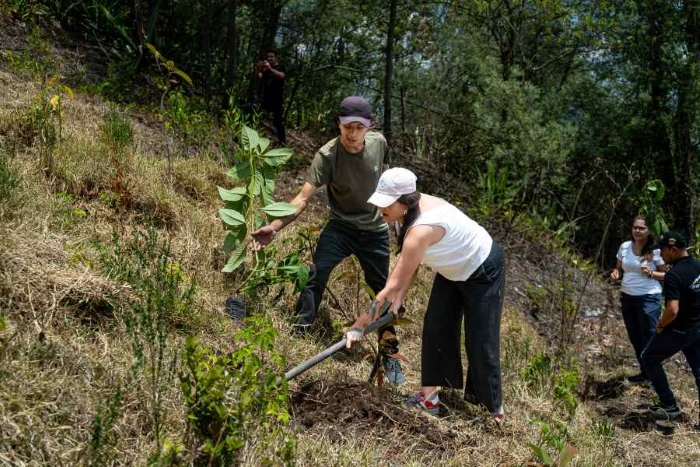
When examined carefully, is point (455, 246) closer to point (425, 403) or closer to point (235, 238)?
Answer: point (425, 403)

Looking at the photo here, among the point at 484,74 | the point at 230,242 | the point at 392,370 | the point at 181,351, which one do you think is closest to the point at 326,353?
the point at 181,351

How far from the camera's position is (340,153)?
454cm

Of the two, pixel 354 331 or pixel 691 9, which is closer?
pixel 354 331

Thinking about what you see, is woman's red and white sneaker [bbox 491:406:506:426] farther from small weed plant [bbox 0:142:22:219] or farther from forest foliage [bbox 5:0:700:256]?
forest foliage [bbox 5:0:700:256]

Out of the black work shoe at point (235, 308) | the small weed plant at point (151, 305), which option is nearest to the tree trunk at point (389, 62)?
the small weed plant at point (151, 305)

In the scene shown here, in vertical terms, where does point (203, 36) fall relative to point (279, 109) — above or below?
above

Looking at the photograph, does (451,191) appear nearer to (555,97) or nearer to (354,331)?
(555,97)

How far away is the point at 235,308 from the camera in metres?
4.60

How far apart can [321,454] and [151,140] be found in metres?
4.14

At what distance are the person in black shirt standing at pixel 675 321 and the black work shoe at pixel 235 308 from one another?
2.99 m

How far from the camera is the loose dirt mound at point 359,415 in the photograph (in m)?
3.64

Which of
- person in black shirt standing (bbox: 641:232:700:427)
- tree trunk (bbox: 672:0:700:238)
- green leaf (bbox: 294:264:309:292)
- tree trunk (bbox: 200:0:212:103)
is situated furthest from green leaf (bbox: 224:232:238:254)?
tree trunk (bbox: 672:0:700:238)

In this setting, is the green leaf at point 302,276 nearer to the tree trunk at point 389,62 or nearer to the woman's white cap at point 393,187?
the woman's white cap at point 393,187

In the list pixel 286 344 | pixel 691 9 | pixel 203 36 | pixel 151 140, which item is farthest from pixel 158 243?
pixel 691 9
